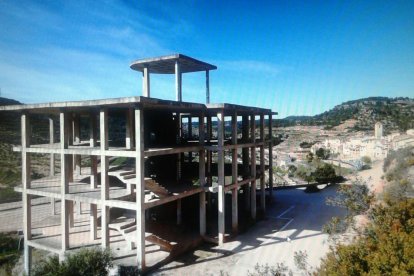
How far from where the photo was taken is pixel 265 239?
18.7 metres

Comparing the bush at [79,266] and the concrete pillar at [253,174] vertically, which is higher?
the concrete pillar at [253,174]

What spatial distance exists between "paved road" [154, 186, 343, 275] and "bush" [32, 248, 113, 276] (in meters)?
2.99

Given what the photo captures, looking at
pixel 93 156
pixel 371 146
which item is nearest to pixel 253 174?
pixel 93 156

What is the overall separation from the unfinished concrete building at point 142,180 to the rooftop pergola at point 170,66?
67 millimetres

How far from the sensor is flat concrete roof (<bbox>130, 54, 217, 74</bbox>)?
63.5 ft

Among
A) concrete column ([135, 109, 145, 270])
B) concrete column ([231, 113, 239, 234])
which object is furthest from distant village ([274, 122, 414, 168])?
concrete column ([135, 109, 145, 270])

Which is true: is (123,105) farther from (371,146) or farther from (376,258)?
(371,146)

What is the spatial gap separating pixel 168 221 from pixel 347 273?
13.5 m

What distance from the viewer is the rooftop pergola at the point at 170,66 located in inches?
768

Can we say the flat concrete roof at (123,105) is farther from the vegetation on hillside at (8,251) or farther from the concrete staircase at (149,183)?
the vegetation on hillside at (8,251)

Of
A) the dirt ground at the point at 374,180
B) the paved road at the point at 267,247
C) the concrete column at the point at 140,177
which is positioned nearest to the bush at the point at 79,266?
the concrete column at the point at 140,177

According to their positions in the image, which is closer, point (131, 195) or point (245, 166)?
point (131, 195)

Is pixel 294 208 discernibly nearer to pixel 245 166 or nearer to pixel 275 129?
pixel 245 166

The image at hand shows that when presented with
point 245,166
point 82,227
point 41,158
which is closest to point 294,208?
point 245,166
